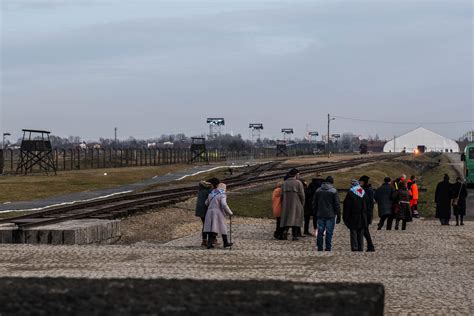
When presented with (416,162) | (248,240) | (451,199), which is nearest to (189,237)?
(248,240)

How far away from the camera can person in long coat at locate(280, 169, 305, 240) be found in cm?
1728

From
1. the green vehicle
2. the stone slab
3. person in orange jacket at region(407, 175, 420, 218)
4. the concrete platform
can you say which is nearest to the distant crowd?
person in orange jacket at region(407, 175, 420, 218)

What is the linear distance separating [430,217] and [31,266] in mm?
16687

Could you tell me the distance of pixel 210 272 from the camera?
1157 centimetres

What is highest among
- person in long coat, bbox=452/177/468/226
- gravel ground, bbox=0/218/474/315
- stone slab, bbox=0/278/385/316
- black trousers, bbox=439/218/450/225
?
stone slab, bbox=0/278/385/316

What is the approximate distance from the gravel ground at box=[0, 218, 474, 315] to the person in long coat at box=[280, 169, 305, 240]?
52cm

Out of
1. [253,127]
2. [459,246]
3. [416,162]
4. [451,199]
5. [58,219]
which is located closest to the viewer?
[459,246]

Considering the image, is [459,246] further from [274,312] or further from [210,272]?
[274,312]

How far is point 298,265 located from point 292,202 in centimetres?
472

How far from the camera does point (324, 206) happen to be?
15.5 meters

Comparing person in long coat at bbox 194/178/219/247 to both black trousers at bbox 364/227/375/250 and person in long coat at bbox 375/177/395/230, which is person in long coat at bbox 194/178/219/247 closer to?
black trousers at bbox 364/227/375/250

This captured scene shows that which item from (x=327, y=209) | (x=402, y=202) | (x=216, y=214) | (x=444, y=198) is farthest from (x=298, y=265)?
(x=444, y=198)

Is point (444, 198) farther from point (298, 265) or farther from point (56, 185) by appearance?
point (56, 185)

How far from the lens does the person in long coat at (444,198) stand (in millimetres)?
21641
